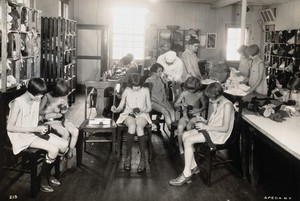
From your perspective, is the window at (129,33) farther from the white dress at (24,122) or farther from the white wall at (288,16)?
the white dress at (24,122)

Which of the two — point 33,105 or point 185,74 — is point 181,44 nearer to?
point 185,74

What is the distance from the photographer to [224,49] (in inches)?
533

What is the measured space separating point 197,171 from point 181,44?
870 centimetres

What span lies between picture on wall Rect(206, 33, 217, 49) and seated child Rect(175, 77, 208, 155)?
7938mm

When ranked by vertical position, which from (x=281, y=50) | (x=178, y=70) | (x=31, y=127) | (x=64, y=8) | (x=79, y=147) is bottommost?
(x=79, y=147)

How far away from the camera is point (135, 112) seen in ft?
17.5

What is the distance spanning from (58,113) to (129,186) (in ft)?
4.10

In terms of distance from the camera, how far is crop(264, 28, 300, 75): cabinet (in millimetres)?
11117

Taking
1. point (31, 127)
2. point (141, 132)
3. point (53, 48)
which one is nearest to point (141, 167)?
point (141, 132)

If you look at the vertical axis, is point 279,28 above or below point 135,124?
above

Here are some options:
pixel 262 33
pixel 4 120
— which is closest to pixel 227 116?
pixel 4 120

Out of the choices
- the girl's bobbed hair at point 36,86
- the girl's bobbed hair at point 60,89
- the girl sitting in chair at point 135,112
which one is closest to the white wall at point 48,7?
the girl sitting in chair at point 135,112

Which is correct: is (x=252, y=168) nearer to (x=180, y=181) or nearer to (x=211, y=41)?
(x=180, y=181)

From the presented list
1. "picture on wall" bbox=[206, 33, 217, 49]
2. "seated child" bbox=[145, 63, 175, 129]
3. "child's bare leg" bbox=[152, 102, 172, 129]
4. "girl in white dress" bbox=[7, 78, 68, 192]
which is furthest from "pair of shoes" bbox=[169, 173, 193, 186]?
"picture on wall" bbox=[206, 33, 217, 49]
